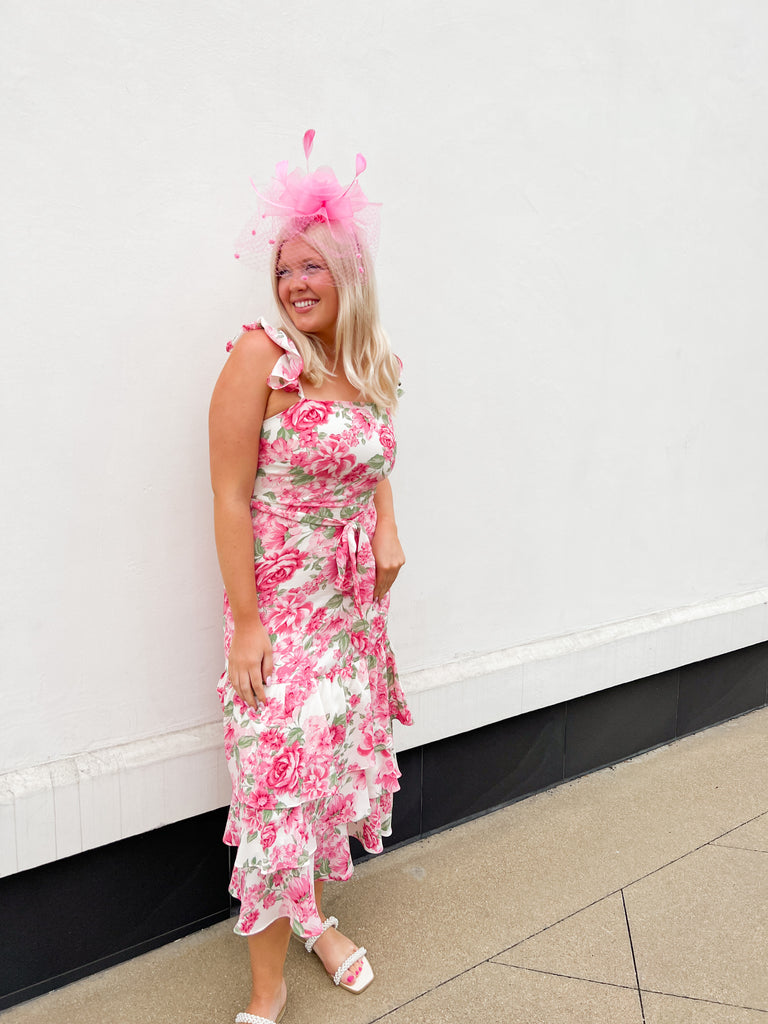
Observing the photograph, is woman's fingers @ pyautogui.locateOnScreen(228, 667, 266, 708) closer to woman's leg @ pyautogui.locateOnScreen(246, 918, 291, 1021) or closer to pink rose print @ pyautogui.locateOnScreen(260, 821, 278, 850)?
Answer: pink rose print @ pyautogui.locateOnScreen(260, 821, 278, 850)

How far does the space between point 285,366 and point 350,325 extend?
0.59 ft

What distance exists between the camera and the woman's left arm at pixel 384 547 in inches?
81.5

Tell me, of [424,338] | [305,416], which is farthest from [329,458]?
[424,338]

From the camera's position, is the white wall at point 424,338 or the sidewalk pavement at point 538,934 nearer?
the white wall at point 424,338

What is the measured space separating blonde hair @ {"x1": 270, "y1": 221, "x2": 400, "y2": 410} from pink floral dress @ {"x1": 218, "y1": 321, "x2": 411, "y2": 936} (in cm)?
4

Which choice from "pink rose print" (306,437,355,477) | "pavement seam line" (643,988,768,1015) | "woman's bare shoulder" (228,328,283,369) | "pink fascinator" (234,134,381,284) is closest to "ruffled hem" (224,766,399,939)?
"pink rose print" (306,437,355,477)

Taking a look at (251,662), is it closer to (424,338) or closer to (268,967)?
(268,967)

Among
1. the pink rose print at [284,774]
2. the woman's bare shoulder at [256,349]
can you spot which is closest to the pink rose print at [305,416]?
the woman's bare shoulder at [256,349]

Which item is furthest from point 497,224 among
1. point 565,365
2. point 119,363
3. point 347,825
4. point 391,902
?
point 391,902

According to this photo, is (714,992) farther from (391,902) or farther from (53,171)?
(53,171)

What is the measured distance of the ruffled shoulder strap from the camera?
5.86 feet

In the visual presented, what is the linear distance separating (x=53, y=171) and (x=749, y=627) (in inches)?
128

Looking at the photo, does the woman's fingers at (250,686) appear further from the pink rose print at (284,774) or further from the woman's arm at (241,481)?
the pink rose print at (284,774)

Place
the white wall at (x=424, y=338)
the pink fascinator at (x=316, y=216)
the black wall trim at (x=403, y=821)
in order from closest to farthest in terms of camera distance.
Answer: the pink fascinator at (x=316, y=216) → the white wall at (x=424, y=338) → the black wall trim at (x=403, y=821)
